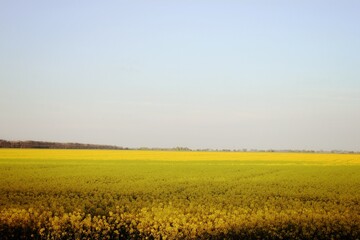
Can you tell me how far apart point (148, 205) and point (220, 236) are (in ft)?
14.8

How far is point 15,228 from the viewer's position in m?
12.3

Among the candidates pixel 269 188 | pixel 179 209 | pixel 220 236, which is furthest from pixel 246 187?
pixel 220 236

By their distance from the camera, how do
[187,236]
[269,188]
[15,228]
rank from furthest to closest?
[269,188]
[15,228]
[187,236]

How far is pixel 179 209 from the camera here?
45.9ft

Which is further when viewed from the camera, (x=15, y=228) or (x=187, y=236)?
(x=15, y=228)

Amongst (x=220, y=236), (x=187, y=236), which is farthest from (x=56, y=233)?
(x=220, y=236)

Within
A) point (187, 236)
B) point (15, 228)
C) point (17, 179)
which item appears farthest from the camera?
point (17, 179)

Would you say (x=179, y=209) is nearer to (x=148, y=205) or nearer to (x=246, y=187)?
(x=148, y=205)

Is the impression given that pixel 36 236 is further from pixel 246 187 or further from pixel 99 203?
pixel 246 187

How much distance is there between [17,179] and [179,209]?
47.1ft

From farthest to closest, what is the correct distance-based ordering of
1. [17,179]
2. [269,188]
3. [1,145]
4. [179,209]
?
[1,145]
[17,179]
[269,188]
[179,209]

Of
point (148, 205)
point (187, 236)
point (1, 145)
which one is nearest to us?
point (187, 236)

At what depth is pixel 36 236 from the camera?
12141mm

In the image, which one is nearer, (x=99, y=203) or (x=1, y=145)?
(x=99, y=203)
